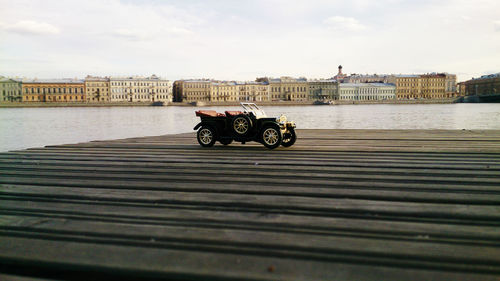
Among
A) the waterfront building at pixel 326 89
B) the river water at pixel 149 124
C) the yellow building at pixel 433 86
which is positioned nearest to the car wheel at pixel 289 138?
the river water at pixel 149 124

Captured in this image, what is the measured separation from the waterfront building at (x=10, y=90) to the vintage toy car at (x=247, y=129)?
165 metres

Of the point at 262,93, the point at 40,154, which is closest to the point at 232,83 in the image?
the point at 262,93

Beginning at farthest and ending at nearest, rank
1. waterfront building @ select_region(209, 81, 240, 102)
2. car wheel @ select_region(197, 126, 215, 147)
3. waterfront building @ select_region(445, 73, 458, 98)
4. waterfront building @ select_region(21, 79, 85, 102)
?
1. waterfront building @ select_region(445, 73, 458, 98)
2. waterfront building @ select_region(209, 81, 240, 102)
3. waterfront building @ select_region(21, 79, 85, 102)
4. car wheel @ select_region(197, 126, 215, 147)

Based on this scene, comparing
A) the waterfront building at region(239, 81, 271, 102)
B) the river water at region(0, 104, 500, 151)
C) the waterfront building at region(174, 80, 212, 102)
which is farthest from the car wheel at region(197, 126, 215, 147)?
the waterfront building at region(239, 81, 271, 102)

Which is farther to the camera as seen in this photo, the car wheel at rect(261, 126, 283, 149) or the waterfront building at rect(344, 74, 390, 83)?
the waterfront building at rect(344, 74, 390, 83)

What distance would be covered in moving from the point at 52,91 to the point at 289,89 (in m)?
92.9

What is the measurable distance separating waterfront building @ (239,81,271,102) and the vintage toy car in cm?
15414

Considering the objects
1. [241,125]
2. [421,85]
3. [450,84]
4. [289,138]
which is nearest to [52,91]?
[421,85]

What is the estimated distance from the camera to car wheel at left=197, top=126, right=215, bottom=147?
8984mm

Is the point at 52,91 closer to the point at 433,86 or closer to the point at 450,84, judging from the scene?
the point at 433,86

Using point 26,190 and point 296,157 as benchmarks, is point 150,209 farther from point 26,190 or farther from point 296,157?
point 296,157

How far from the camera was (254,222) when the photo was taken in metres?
3.21

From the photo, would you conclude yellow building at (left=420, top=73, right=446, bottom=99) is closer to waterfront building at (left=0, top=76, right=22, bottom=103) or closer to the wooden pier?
waterfront building at (left=0, top=76, right=22, bottom=103)

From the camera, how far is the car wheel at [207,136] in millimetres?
8984
